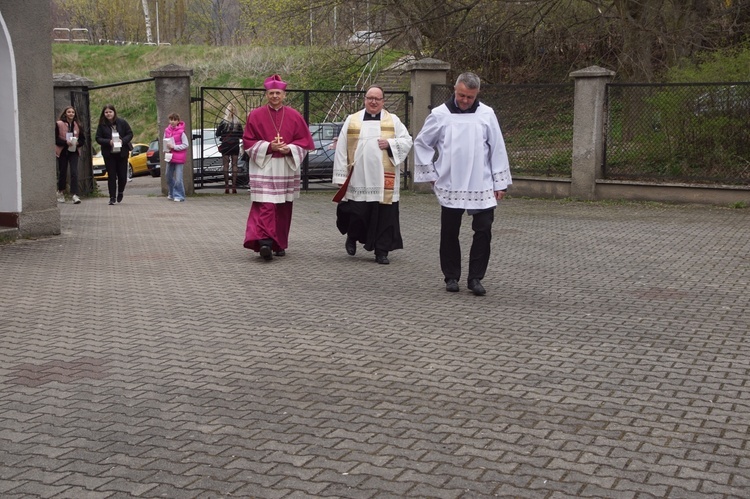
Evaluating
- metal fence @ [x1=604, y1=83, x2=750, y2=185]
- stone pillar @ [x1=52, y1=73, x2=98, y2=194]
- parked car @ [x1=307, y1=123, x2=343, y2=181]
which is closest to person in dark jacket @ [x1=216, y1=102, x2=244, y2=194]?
parked car @ [x1=307, y1=123, x2=343, y2=181]

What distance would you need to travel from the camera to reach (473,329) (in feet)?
25.0

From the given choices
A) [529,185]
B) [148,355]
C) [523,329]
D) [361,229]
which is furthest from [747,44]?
[148,355]

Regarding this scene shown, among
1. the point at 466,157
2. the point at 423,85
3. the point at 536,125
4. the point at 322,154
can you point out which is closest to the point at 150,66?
the point at 322,154

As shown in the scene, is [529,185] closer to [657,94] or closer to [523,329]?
[657,94]

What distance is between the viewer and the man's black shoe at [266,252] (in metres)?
11.0

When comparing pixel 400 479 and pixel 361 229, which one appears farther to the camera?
pixel 361 229

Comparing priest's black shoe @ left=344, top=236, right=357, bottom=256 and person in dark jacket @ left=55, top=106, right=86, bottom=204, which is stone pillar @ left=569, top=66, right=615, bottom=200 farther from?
person in dark jacket @ left=55, top=106, right=86, bottom=204

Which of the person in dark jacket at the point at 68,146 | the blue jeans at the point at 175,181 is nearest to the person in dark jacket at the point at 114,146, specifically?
the person in dark jacket at the point at 68,146

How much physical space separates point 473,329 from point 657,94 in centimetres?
1158

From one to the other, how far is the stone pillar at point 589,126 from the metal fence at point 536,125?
333 mm

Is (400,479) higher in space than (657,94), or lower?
lower

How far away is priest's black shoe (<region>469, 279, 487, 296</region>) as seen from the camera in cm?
910

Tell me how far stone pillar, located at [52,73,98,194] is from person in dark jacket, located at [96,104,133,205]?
1224mm

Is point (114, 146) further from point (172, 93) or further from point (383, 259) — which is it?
point (383, 259)
